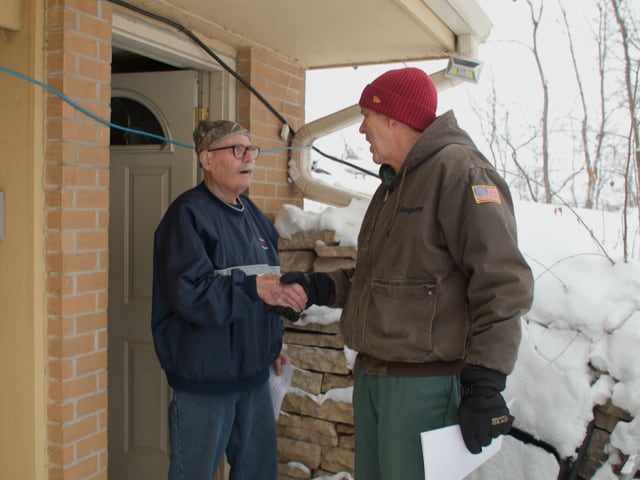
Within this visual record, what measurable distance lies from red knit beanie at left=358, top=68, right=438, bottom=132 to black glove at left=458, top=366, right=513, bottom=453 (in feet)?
2.82

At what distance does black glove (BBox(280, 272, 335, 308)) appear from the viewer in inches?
103

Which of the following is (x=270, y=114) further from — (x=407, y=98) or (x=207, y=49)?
(x=407, y=98)

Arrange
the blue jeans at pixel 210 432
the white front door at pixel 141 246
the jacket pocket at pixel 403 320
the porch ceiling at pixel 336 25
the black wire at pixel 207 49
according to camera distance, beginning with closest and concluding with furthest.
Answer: the jacket pocket at pixel 403 320 < the blue jeans at pixel 210 432 < the black wire at pixel 207 49 < the porch ceiling at pixel 336 25 < the white front door at pixel 141 246

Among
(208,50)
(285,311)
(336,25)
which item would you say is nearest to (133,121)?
(208,50)

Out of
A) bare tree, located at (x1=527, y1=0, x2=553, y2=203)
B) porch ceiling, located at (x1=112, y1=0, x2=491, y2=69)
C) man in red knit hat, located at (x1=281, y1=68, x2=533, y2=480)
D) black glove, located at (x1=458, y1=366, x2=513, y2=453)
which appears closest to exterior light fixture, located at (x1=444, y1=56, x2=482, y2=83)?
porch ceiling, located at (x1=112, y1=0, x2=491, y2=69)

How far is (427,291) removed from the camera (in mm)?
1969

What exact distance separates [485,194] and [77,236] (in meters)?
1.72

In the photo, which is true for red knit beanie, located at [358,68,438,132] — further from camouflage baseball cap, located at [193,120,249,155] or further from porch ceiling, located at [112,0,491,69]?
porch ceiling, located at [112,0,491,69]

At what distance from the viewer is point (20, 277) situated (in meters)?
2.64

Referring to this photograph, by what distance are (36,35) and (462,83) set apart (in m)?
2.72

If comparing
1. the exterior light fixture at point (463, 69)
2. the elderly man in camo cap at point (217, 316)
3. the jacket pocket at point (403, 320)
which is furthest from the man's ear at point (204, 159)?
the exterior light fixture at point (463, 69)

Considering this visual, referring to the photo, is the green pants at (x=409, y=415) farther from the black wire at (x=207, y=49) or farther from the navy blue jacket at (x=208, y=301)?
the black wire at (x=207, y=49)

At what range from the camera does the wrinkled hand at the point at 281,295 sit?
257cm

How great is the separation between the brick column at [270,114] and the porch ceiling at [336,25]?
10 centimetres
